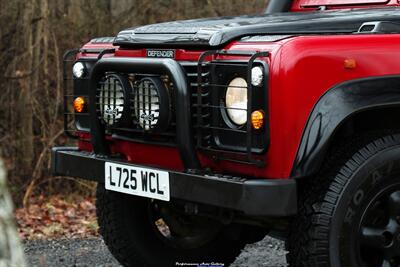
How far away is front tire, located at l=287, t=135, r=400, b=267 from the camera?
12.2 ft

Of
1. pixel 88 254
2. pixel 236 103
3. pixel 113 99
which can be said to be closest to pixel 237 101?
pixel 236 103

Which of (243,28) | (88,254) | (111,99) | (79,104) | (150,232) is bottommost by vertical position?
(88,254)

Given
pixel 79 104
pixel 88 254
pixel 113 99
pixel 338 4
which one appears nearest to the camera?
pixel 113 99

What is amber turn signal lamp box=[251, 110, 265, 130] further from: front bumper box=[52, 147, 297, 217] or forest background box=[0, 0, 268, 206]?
forest background box=[0, 0, 268, 206]

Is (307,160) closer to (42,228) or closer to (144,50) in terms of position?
(144,50)

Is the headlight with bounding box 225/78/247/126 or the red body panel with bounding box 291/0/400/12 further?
the red body panel with bounding box 291/0/400/12

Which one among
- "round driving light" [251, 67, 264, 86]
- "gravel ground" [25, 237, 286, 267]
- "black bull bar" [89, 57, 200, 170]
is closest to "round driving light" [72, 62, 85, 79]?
"black bull bar" [89, 57, 200, 170]

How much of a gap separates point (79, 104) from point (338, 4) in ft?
4.93

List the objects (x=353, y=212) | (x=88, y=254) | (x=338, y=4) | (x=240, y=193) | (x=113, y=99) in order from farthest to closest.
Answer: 1. (x=88, y=254)
2. (x=338, y=4)
3. (x=113, y=99)
4. (x=353, y=212)
5. (x=240, y=193)

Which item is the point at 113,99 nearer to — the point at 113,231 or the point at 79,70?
the point at 79,70

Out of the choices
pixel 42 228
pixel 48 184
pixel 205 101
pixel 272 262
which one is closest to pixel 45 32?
pixel 48 184

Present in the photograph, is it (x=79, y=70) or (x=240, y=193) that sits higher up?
(x=79, y=70)

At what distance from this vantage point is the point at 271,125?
144 inches

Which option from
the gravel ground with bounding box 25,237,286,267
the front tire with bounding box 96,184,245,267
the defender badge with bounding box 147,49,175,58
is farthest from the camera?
the gravel ground with bounding box 25,237,286,267
